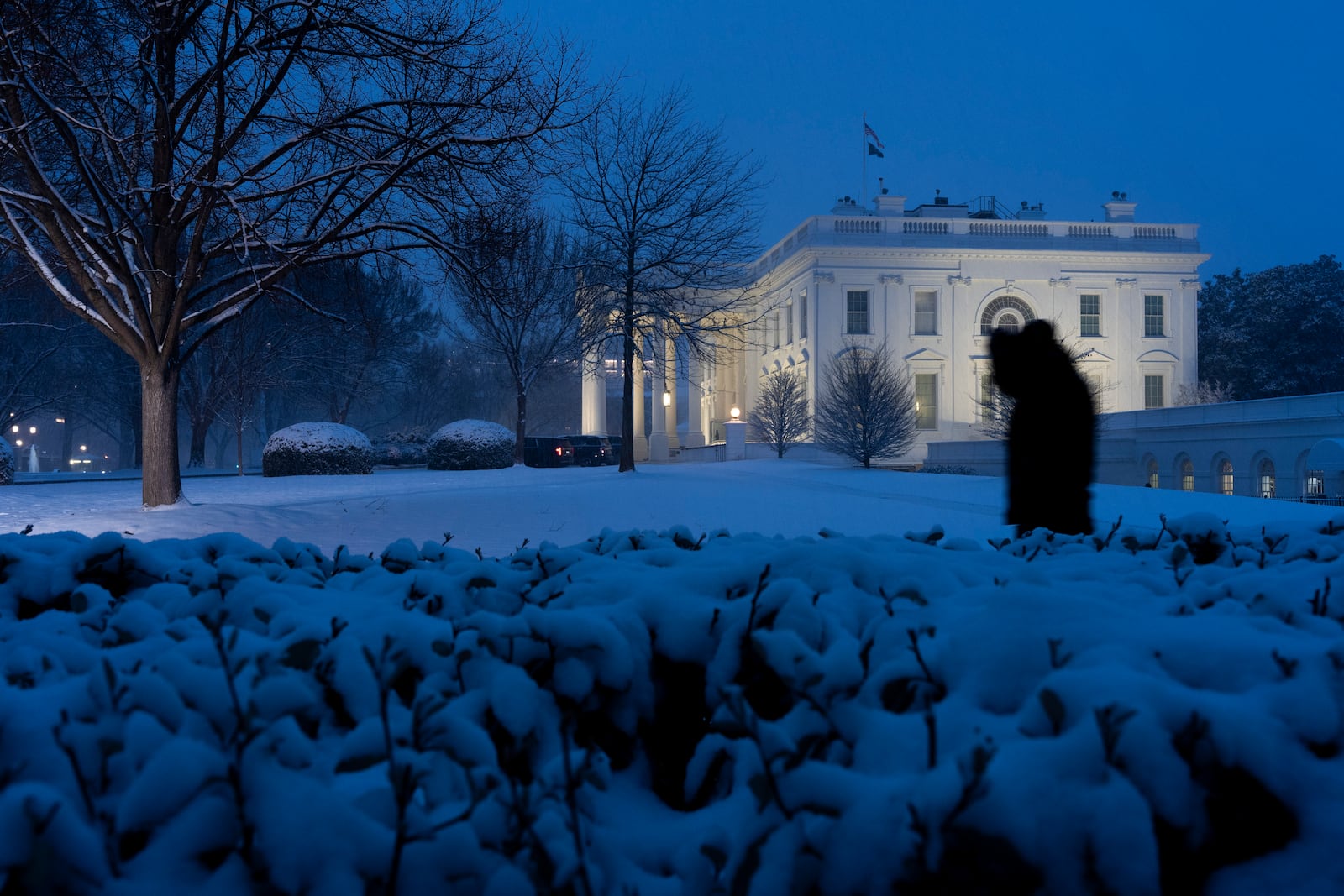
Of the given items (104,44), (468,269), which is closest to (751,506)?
(468,269)

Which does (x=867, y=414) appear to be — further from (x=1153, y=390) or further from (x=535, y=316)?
(x=1153, y=390)

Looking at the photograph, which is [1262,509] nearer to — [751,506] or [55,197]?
[751,506]

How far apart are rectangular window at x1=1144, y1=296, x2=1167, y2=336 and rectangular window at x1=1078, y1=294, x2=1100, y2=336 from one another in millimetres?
2487

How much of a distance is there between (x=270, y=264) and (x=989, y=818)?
12757mm

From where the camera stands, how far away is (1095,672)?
1.33 meters

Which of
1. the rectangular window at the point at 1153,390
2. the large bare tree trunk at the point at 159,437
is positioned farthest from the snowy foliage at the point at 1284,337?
the large bare tree trunk at the point at 159,437

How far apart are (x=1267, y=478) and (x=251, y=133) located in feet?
97.6

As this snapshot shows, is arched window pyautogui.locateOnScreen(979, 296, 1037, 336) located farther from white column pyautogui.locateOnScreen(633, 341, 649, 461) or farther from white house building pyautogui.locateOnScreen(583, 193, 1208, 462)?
white column pyautogui.locateOnScreen(633, 341, 649, 461)

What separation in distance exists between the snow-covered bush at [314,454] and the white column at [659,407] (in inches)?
343

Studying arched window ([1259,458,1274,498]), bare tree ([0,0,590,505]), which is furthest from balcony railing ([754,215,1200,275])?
bare tree ([0,0,590,505])

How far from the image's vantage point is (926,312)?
148ft

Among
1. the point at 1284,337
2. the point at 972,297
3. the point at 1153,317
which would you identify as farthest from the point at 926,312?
the point at 1284,337

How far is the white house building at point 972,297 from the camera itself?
43.6m

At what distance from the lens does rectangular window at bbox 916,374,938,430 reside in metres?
44.6
